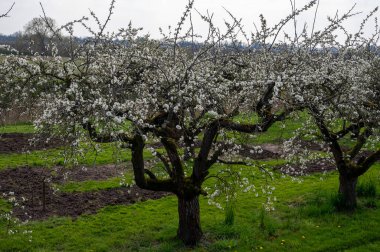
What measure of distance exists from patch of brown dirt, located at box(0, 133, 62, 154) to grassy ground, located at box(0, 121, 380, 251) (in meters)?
6.56

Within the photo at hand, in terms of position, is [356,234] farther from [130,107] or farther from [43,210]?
[43,210]

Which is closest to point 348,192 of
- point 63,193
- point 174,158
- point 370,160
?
point 370,160

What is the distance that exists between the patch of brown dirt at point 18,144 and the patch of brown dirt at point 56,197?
366 centimetres

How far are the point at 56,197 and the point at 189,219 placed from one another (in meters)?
5.42

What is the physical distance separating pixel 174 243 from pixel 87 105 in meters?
4.67

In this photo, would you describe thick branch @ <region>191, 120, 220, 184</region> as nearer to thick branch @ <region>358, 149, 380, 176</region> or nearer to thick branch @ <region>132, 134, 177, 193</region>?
thick branch @ <region>132, 134, 177, 193</region>

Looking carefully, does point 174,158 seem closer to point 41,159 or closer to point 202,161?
point 202,161

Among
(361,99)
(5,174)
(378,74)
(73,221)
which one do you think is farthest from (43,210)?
(378,74)

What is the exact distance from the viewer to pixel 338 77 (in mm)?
A: 9586

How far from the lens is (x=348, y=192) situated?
37.9 feet

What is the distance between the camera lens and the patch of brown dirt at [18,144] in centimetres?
1909

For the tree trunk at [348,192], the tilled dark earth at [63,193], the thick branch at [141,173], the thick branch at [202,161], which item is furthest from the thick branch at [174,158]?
the tree trunk at [348,192]

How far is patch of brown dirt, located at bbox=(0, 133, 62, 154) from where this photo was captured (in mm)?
19094

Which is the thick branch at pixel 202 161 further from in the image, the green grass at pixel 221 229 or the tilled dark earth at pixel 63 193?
Answer: the green grass at pixel 221 229
